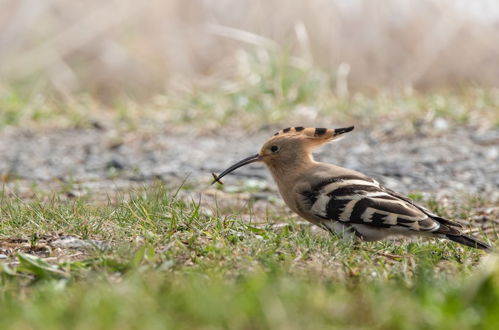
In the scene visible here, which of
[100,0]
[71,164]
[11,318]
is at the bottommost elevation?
[71,164]

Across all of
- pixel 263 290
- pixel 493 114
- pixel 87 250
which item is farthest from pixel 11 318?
pixel 493 114

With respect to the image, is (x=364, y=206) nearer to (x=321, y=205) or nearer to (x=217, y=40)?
(x=321, y=205)

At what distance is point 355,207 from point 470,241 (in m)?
0.60

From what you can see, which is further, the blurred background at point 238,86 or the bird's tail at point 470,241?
the blurred background at point 238,86

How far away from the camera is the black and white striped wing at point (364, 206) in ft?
14.2

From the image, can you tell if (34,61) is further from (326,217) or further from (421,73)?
(326,217)

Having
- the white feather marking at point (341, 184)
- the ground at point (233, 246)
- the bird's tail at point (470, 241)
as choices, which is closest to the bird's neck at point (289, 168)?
the ground at point (233, 246)

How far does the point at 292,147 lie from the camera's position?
502 centimetres

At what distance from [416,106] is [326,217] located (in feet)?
15.1

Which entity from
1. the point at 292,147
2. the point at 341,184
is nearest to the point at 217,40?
the point at 292,147

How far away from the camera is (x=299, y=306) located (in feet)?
8.80

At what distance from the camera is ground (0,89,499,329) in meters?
2.64

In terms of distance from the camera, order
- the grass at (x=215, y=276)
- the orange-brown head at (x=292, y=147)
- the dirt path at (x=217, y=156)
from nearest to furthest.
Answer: the grass at (x=215, y=276) < the orange-brown head at (x=292, y=147) < the dirt path at (x=217, y=156)

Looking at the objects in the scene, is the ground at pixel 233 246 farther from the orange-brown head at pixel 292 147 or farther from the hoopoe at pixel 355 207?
the orange-brown head at pixel 292 147
